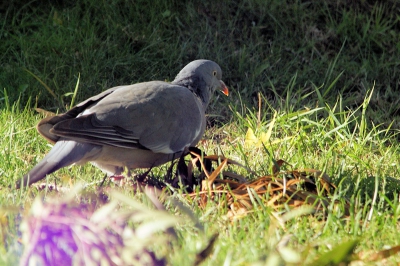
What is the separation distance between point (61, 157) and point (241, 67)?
2.49m

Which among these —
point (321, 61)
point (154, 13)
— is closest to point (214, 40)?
point (154, 13)

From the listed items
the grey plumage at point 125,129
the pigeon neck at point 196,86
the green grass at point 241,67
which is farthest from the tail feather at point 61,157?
the pigeon neck at point 196,86

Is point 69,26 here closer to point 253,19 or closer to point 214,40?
point 214,40

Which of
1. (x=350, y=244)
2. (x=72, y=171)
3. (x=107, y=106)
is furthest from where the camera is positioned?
(x=72, y=171)

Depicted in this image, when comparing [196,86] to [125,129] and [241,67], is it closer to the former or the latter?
[125,129]

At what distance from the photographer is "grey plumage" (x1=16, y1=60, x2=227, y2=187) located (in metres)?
3.12

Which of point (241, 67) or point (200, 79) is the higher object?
point (200, 79)

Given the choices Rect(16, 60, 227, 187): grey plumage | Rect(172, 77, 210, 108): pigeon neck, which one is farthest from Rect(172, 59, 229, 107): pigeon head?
Rect(16, 60, 227, 187): grey plumage

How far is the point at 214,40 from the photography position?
18.1 ft

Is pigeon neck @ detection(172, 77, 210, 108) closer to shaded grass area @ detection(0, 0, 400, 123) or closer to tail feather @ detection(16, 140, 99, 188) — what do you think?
shaded grass area @ detection(0, 0, 400, 123)

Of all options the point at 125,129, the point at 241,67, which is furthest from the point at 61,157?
the point at 241,67

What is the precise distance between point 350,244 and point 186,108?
2145mm

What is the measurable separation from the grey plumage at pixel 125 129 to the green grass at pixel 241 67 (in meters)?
0.19

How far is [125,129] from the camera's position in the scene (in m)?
3.32
